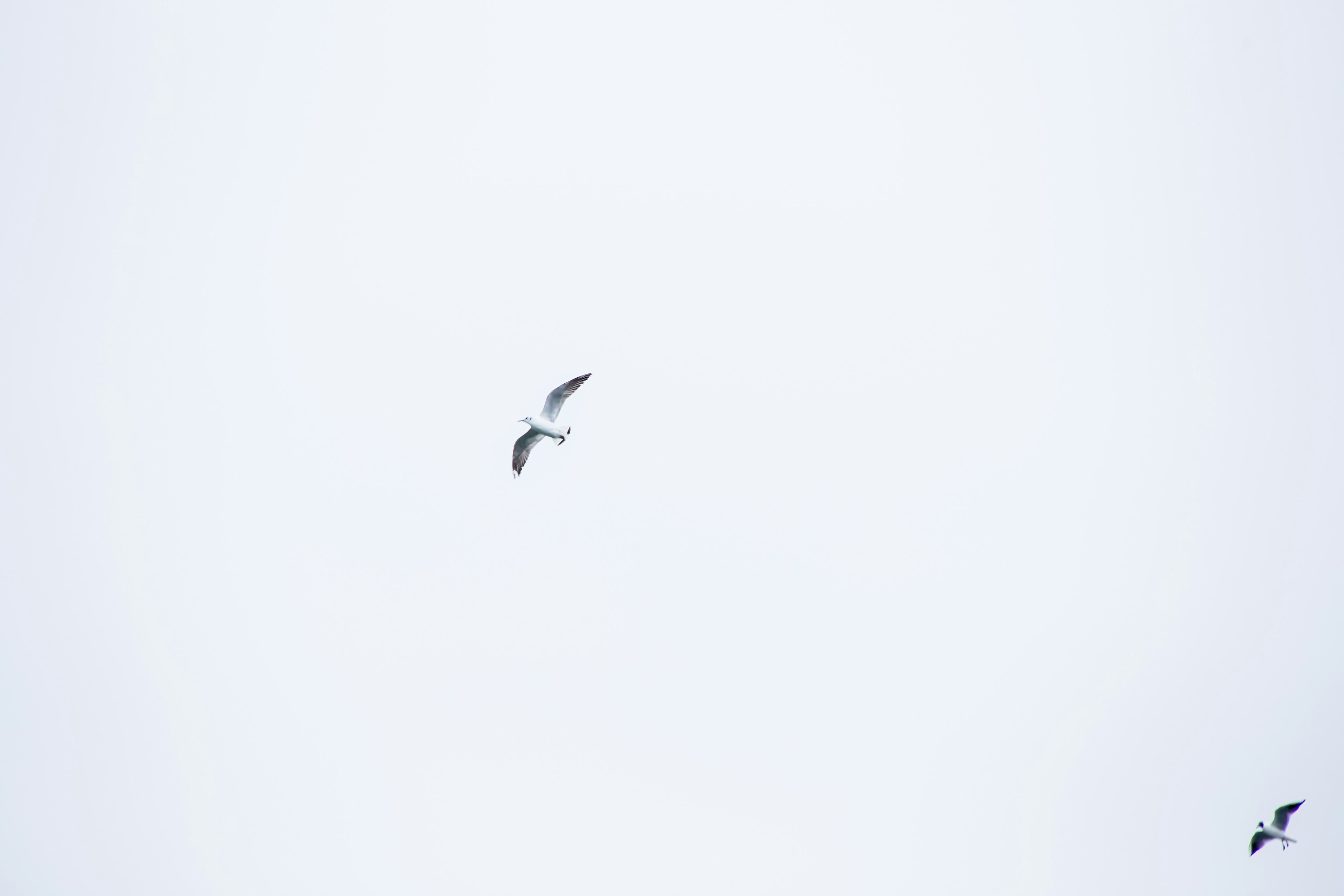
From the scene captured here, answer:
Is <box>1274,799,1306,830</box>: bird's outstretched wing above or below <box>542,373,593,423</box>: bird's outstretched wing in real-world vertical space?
below

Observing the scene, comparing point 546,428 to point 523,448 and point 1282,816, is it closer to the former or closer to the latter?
point 523,448

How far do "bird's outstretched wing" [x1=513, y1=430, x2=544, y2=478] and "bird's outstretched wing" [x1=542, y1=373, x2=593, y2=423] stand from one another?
1.41 m

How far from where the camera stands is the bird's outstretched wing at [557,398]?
4600 cm

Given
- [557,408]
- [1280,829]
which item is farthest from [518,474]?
[1280,829]

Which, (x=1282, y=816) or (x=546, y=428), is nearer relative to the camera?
(x=546, y=428)

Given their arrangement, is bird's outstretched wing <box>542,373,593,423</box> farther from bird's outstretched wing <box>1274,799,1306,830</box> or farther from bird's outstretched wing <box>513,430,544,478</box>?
bird's outstretched wing <box>1274,799,1306,830</box>

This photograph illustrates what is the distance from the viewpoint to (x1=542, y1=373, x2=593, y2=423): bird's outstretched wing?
4600 cm

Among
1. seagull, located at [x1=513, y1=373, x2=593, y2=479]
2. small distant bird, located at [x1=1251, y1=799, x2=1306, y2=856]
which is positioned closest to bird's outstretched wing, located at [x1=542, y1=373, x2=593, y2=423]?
seagull, located at [x1=513, y1=373, x2=593, y2=479]

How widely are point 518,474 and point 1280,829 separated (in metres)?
36.6

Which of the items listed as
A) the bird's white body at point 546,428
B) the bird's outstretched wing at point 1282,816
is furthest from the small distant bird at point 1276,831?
the bird's white body at point 546,428

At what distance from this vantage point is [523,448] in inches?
1913

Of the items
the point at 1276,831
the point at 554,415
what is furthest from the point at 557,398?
the point at 1276,831

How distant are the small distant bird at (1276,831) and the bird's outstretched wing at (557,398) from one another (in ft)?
115

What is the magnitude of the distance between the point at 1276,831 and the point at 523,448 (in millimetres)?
36480
